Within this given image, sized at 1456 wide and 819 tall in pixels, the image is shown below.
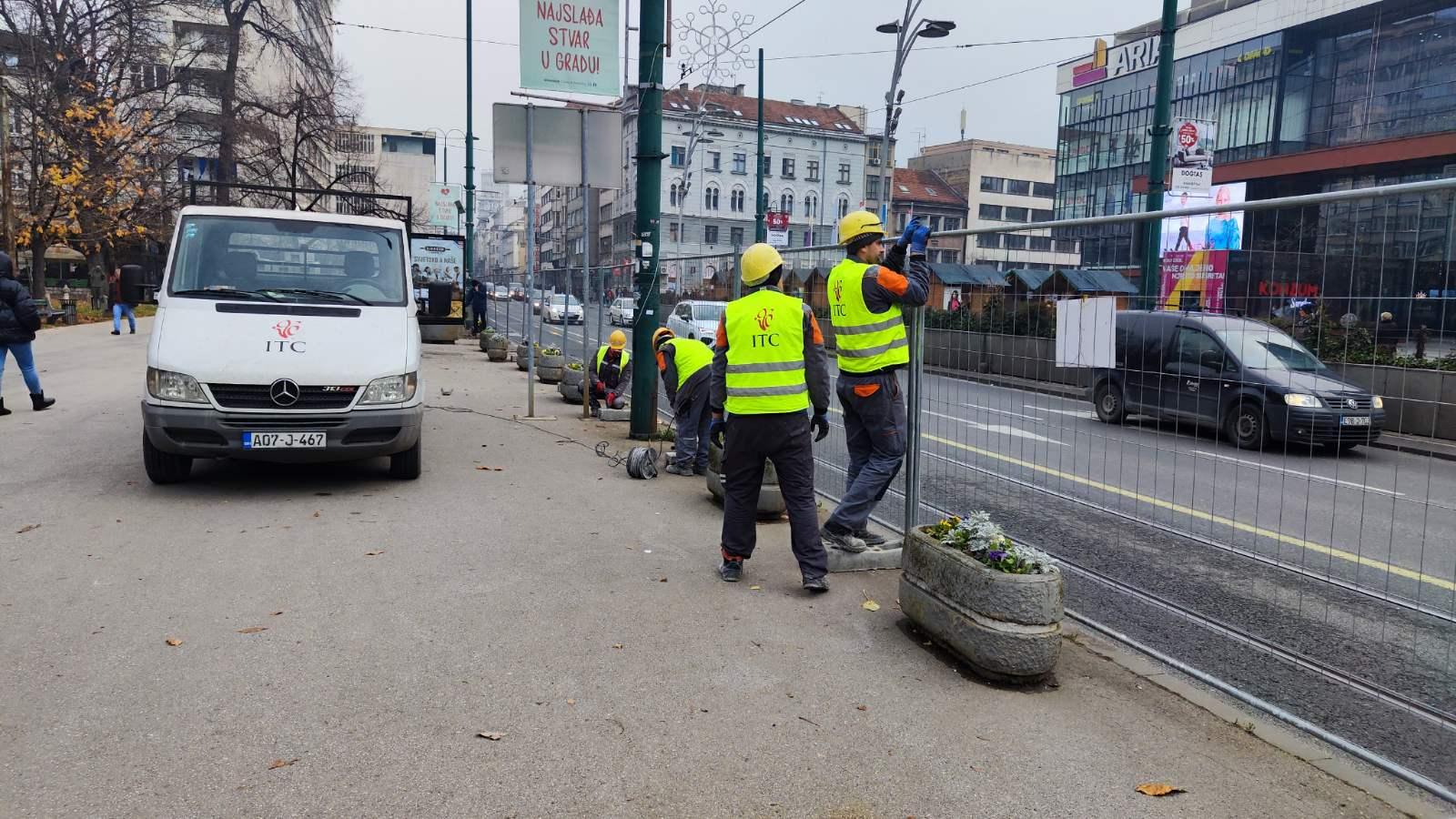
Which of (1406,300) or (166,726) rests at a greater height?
(1406,300)

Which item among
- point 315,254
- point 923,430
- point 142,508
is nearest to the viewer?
point 923,430

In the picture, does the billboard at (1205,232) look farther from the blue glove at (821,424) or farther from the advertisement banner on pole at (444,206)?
the advertisement banner on pole at (444,206)

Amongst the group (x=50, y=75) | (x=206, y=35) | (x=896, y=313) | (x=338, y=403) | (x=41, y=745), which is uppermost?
(x=206, y=35)

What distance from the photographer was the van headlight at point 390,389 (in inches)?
287

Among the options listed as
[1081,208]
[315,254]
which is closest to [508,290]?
[315,254]

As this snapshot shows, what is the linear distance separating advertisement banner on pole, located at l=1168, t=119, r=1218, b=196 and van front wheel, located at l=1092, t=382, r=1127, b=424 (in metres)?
12.3

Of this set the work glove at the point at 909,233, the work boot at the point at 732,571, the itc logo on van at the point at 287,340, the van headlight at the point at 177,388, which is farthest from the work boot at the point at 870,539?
the van headlight at the point at 177,388

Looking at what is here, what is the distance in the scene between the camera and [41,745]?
347 centimetres

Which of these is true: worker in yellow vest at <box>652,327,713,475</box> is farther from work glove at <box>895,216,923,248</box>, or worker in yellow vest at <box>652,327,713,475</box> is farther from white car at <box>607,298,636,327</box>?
work glove at <box>895,216,923,248</box>

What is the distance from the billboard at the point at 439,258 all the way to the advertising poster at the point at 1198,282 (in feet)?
82.9

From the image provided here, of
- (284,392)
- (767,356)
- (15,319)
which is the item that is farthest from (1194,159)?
(15,319)

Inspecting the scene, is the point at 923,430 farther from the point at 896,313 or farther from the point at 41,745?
the point at 41,745

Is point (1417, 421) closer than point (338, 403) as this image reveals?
Yes

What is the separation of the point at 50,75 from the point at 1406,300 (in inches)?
1274
